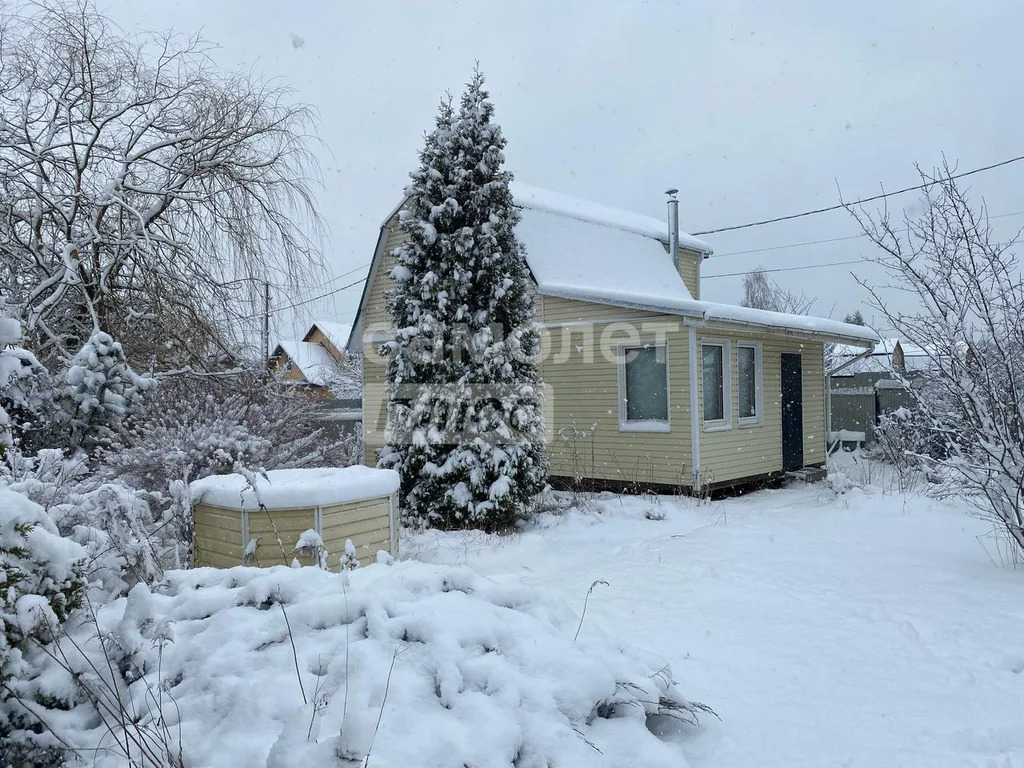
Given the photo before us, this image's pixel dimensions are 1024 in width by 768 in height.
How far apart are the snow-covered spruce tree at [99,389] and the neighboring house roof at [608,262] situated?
559 cm

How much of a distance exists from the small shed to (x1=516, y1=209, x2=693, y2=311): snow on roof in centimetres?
622

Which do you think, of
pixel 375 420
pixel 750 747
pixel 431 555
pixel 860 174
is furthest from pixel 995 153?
pixel 750 747

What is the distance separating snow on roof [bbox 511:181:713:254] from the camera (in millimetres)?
14242

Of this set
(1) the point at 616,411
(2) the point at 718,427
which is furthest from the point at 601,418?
(2) the point at 718,427

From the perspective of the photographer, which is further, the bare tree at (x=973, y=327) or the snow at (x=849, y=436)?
the snow at (x=849, y=436)

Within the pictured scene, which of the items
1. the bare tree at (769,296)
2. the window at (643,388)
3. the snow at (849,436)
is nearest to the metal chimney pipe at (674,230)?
the window at (643,388)

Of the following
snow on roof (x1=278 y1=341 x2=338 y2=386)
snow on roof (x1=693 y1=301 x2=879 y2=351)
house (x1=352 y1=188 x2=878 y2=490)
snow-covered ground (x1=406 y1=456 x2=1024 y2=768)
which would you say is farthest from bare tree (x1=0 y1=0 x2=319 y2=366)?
snow on roof (x1=278 y1=341 x2=338 y2=386)

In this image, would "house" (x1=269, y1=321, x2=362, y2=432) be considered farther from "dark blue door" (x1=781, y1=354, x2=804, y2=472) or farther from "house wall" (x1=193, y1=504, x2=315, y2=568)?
"house wall" (x1=193, y1=504, x2=315, y2=568)

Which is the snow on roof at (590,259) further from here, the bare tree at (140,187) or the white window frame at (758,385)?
the bare tree at (140,187)

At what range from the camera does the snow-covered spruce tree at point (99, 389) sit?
6734mm

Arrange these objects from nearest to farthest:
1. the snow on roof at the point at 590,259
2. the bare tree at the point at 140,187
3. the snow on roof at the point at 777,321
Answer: the bare tree at the point at 140,187
the snow on roof at the point at 777,321
the snow on roof at the point at 590,259

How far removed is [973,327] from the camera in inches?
217

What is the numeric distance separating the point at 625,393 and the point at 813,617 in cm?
636

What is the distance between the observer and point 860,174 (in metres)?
16.6
